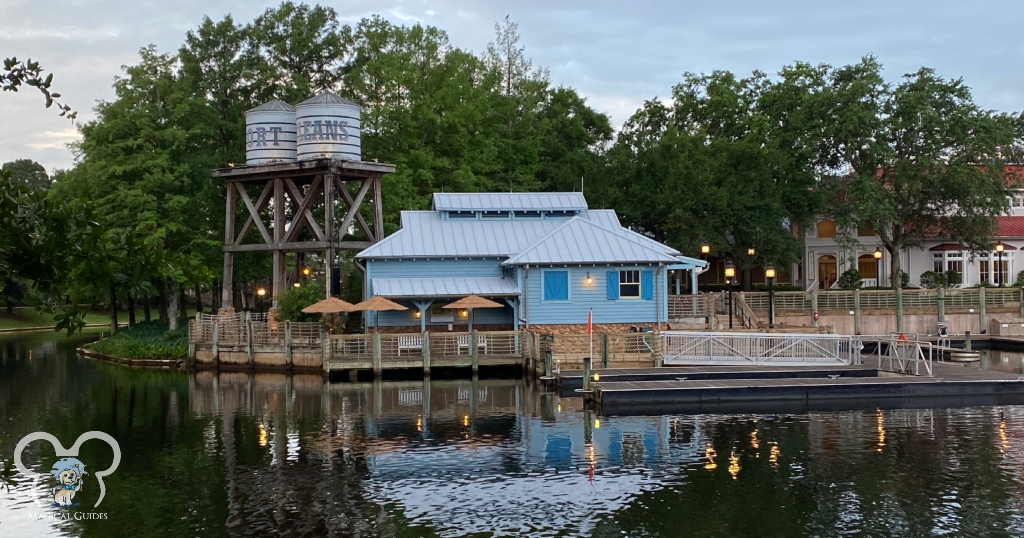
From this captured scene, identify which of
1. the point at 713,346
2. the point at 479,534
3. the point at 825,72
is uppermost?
the point at 825,72

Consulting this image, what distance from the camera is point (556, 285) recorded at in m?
38.2

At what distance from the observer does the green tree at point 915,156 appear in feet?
169

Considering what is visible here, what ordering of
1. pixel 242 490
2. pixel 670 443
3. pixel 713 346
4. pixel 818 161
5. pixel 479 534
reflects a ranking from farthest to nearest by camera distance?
1. pixel 818 161
2. pixel 713 346
3. pixel 670 443
4. pixel 242 490
5. pixel 479 534

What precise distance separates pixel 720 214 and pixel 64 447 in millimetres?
37433

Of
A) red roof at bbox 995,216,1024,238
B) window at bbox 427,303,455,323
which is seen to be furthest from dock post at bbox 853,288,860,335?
window at bbox 427,303,455,323

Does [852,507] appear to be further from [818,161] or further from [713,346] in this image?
[818,161]

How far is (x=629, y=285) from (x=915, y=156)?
24.7m

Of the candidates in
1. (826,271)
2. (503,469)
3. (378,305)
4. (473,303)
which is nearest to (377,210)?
(378,305)

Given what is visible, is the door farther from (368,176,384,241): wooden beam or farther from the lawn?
the lawn

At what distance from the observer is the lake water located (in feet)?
54.9

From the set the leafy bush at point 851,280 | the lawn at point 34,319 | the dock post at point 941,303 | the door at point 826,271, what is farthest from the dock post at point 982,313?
the lawn at point 34,319

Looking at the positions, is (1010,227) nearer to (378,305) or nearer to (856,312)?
(856,312)

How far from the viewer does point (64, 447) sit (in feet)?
77.7

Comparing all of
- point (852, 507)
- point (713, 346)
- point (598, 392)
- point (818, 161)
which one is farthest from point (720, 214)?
point (852, 507)
